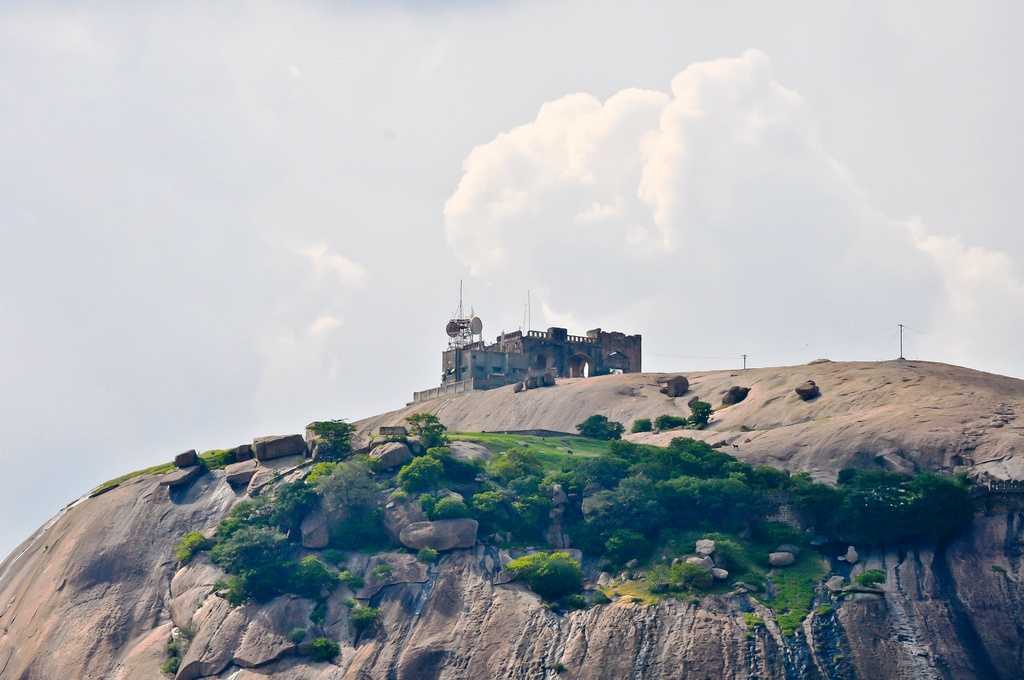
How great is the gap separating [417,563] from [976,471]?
97.9 ft

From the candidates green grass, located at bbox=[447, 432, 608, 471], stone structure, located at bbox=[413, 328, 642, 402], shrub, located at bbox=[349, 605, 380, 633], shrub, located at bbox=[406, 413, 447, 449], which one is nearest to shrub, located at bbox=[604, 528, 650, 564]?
green grass, located at bbox=[447, 432, 608, 471]

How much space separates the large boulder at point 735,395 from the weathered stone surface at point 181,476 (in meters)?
35.6

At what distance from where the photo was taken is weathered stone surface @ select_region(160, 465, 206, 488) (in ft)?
328

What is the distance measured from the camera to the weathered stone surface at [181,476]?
99.9 metres

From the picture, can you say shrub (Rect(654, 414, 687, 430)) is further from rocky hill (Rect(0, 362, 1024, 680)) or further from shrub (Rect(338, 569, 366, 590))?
shrub (Rect(338, 569, 366, 590))

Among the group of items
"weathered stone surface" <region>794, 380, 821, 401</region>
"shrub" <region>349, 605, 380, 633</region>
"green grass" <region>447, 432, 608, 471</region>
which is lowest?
"shrub" <region>349, 605, 380, 633</region>

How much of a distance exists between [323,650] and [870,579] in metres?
27.0

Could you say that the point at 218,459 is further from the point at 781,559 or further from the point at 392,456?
the point at 781,559

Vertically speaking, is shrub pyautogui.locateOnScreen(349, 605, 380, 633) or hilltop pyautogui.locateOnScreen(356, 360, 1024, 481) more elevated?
hilltop pyautogui.locateOnScreen(356, 360, 1024, 481)

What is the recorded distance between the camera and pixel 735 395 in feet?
379

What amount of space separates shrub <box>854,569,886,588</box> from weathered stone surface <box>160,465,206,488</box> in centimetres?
3950

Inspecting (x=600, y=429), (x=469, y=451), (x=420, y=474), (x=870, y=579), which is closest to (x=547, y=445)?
(x=600, y=429)

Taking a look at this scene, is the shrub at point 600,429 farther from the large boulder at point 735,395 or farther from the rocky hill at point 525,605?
the rocky hill at point 525,605

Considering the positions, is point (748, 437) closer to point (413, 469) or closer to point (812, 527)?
point (812, 527)
